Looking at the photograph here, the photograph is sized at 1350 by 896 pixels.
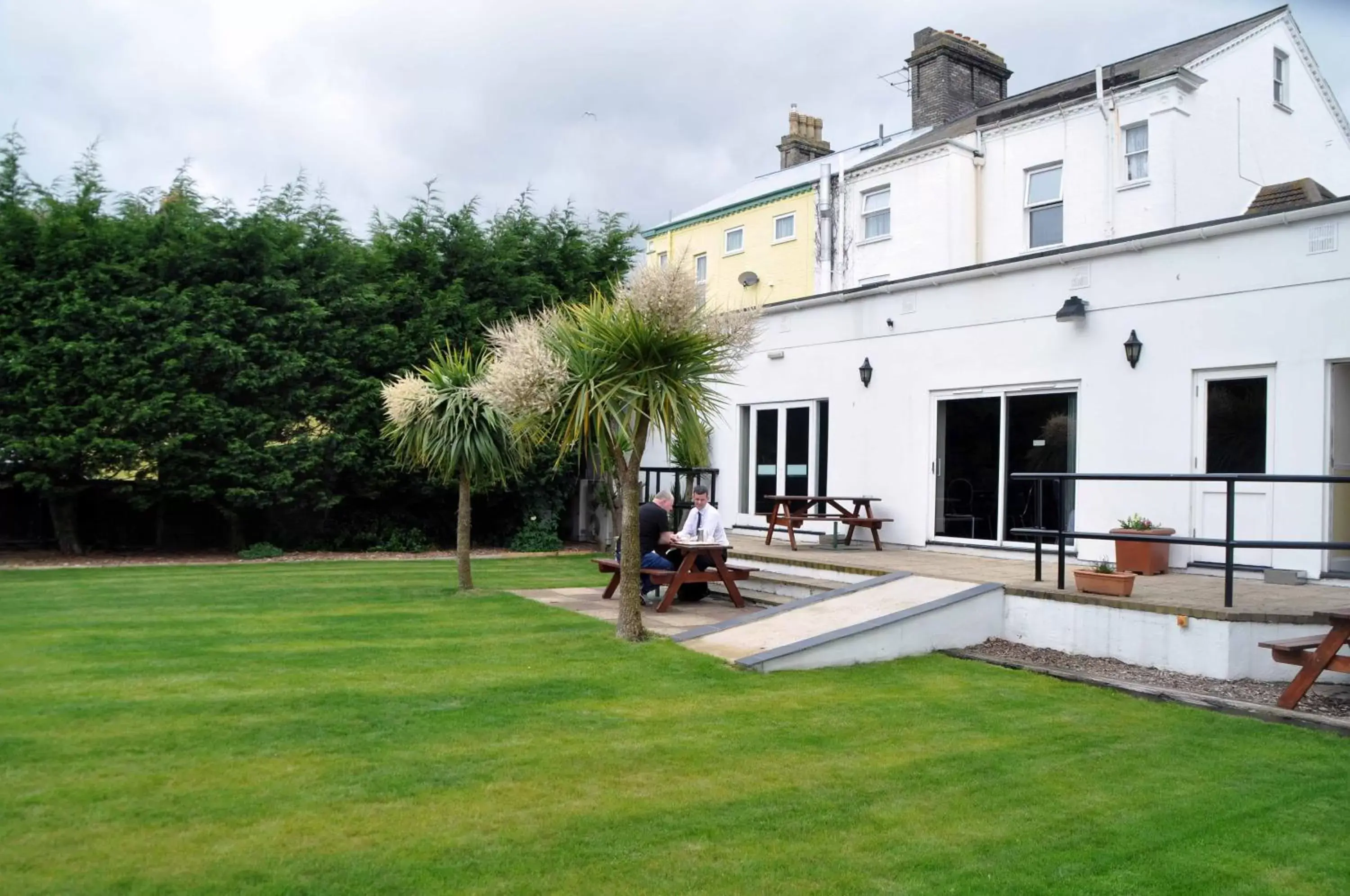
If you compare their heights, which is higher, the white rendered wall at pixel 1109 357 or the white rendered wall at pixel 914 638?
the white rendered wall at pixel 1109 357

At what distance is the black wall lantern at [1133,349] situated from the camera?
11508mm

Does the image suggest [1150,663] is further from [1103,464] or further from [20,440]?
[20,440]

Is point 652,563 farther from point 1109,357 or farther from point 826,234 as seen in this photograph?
point 826,234

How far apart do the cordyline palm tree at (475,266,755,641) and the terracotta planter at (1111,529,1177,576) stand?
4757mm

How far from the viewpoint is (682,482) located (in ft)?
60.7

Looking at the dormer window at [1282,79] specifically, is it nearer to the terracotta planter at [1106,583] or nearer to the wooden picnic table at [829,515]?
the wooden picnic table at [829,515]

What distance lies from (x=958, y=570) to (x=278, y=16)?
817 centimetres

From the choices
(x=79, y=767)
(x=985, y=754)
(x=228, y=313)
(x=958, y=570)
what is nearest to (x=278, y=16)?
(x=79, y=767)

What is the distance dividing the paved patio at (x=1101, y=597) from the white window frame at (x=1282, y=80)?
15.4 meters

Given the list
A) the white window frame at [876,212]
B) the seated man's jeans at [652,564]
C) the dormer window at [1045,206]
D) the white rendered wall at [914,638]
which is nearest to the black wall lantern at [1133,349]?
the white rendered wall at [914,638]

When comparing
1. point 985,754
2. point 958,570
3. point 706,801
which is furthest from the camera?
point 958,570

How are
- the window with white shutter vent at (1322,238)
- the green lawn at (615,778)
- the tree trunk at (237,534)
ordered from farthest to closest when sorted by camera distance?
1. the tree trunk at (237,534)
2. the window with white shutter vent at (1322,238)
3. the green lawn at (615,778)

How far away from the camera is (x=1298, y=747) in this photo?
593 centimetres

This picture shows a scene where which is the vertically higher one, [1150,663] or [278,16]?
[278,16]
